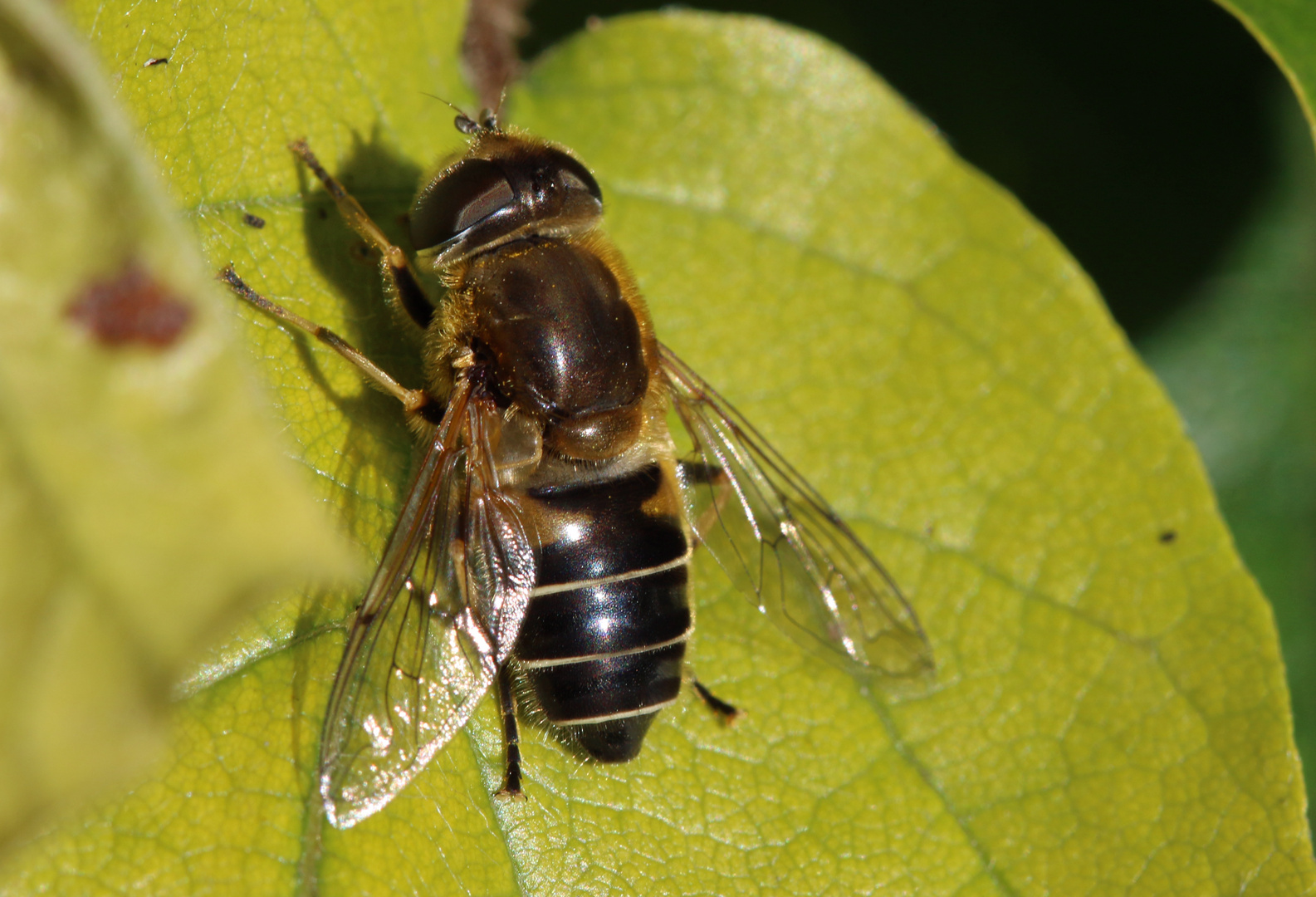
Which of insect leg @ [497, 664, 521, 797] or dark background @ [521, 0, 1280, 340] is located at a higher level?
dark background @ [521, 0, 1280, 340]

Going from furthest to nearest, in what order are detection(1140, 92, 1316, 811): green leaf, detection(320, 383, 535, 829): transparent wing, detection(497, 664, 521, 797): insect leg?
detection(1140, 92, 1316, 811): green leaf, detection(497, 664, 521, 797): insect leg, detection(320, 383, 535, 829): transparent wing

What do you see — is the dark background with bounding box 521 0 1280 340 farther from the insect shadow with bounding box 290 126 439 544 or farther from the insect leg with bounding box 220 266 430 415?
the insect leg with bounding box 220 266 430 415

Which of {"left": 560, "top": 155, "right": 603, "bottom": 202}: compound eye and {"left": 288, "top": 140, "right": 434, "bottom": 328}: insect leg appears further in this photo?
{"left": 560, "top": 155, "right": 603, "bottom": 202}: compound eye

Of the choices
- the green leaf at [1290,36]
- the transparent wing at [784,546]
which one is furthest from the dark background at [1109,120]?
the transparent wing at [784,546]

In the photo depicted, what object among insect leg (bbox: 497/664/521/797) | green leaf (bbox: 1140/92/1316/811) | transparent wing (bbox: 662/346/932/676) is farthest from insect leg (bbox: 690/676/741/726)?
green leaf (bbox: 1140/92/1316/811)

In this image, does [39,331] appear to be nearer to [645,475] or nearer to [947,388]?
[645,475]

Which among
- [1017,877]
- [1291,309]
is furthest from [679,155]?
[1291,309]

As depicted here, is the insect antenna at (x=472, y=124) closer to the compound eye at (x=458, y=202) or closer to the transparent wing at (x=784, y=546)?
the compound eye at (x=458, y=202)
